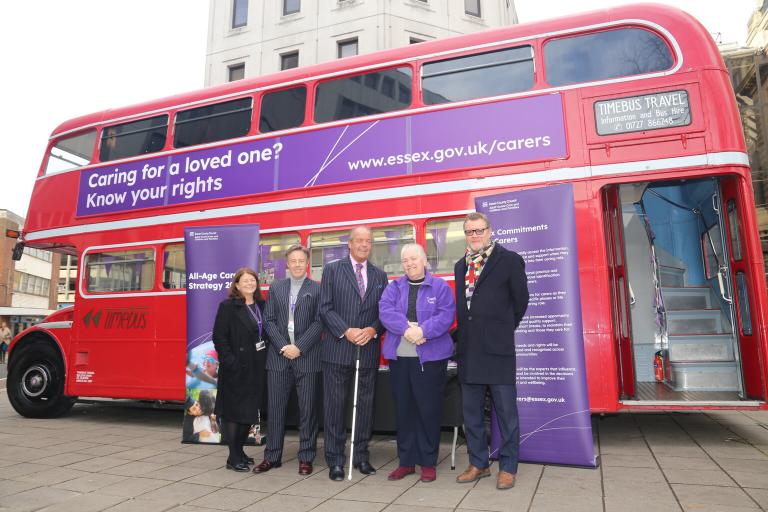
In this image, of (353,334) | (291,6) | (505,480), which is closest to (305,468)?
(353,334)

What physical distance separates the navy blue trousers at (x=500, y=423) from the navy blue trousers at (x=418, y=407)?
9.3 inches

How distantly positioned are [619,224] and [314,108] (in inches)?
145

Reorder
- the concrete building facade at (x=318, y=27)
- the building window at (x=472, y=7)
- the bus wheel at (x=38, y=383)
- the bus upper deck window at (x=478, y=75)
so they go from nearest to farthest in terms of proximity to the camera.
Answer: the bus upper deck window at (x=478, y=75) → the bus wheel at (x=38, y=383) → the concrete building facade at (x=318, y=27) → the building window at (x=472, y=7)

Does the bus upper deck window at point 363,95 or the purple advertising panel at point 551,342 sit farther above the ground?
the bus upper deck window at point 363,95

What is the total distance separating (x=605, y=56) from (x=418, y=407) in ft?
12.7

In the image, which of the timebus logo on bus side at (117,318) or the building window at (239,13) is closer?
the timebus logo on bus side at (117,318)

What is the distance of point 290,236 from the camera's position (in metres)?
5.94

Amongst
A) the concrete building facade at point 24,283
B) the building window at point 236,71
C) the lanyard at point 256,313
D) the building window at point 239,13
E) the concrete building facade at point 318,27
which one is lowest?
the lanyard at point 256,313

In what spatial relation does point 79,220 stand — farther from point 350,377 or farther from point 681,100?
point 681,100

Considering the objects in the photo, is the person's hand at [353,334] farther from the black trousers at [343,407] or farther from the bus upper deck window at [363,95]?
the bus upper deck window at [363,95]

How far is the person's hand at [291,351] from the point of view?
4.49m

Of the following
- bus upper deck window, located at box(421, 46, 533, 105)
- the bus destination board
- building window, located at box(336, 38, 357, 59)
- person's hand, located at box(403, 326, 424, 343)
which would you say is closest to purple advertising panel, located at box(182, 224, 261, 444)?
person's hand, located at box(403, 326, 424, 343)

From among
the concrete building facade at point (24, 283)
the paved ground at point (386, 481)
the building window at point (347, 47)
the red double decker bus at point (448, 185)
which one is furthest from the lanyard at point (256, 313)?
the concrete building facade at point (24, 283)

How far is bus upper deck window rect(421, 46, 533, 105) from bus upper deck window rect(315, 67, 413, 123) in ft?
0.85
